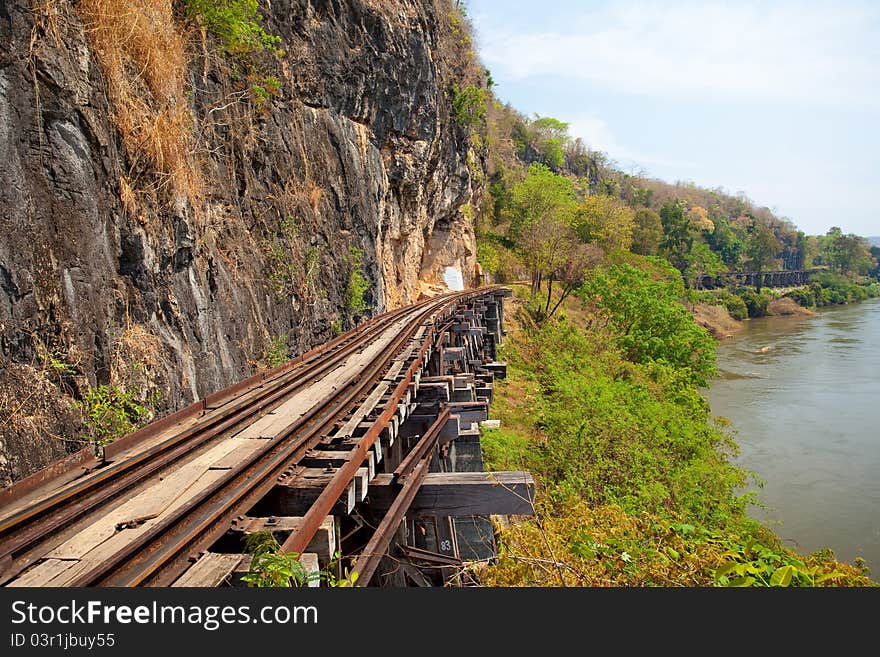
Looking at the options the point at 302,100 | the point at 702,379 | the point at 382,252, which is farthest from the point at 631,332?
the point at 302,100

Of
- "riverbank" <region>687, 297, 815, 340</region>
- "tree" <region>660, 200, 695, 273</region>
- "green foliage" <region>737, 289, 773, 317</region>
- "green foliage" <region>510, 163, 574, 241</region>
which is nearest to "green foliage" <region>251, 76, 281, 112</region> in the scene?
"green foliage" <region>510, 163, 574, 241</region>

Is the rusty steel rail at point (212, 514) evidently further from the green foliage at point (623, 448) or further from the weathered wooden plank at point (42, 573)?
the green foliage at point (623, 448)

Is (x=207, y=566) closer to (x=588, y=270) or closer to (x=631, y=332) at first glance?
(x=631, y=332)

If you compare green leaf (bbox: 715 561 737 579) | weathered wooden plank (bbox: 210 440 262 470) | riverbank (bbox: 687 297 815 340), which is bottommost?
riverbank (bbox: 687 297 815 340)

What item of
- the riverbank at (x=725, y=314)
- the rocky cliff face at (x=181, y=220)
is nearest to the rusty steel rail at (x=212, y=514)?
→ the rocky cliff face at (x=181, y=220)

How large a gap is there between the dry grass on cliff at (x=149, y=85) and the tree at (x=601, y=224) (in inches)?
1615

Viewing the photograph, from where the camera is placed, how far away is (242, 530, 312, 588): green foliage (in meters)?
2.76

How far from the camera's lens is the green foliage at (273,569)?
9.05ft

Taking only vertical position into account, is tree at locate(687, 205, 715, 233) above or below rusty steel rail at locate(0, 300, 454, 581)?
above

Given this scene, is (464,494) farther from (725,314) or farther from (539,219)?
(725,314)

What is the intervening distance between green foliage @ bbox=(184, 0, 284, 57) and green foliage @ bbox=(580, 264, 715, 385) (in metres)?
20.6

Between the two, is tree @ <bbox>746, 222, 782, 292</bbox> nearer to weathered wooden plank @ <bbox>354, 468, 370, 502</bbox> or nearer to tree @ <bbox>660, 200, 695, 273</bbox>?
tree @ <bbox>660, 200, 695, 273</bbox>

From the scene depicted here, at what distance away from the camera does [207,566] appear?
2.94 meters

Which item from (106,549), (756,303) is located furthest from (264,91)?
(756,303)
